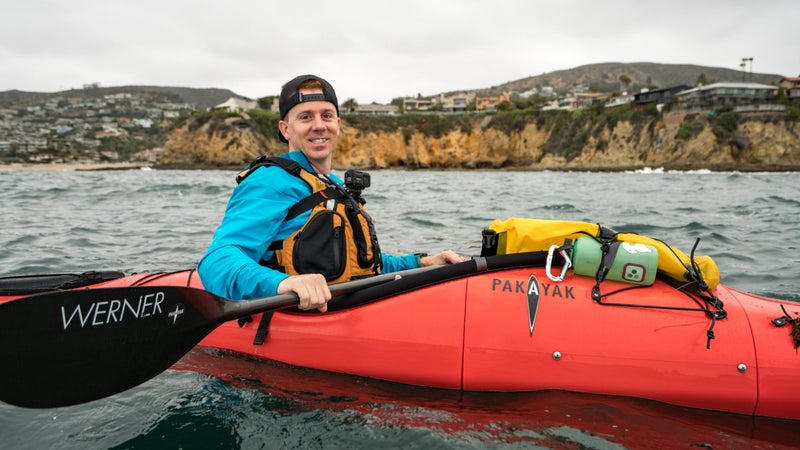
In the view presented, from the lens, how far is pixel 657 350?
2.86 metres

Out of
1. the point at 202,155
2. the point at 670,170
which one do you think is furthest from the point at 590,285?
the point at 202,155

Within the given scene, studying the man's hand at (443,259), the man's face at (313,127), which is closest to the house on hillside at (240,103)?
the man's hand at (443,259)

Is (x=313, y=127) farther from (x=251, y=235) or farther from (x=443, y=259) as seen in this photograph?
(x=443, y=259)

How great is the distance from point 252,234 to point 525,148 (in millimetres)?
66260

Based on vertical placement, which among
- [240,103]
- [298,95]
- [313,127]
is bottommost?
[313,127]

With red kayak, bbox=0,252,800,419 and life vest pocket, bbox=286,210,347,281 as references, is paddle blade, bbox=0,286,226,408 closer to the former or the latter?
red kayak, bbox=0,252,800,419

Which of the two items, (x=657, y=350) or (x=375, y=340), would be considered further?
(x=375, y=340)

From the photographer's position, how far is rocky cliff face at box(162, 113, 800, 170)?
160ft

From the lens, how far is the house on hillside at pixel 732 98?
5283 cm

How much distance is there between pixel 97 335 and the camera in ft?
7.82

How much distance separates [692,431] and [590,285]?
94 centimetres

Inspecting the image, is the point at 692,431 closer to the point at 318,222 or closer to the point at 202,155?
the point at 318,222

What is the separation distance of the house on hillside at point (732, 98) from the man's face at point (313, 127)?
60.0m

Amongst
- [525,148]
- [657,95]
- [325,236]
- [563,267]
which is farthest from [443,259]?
[657,95]
